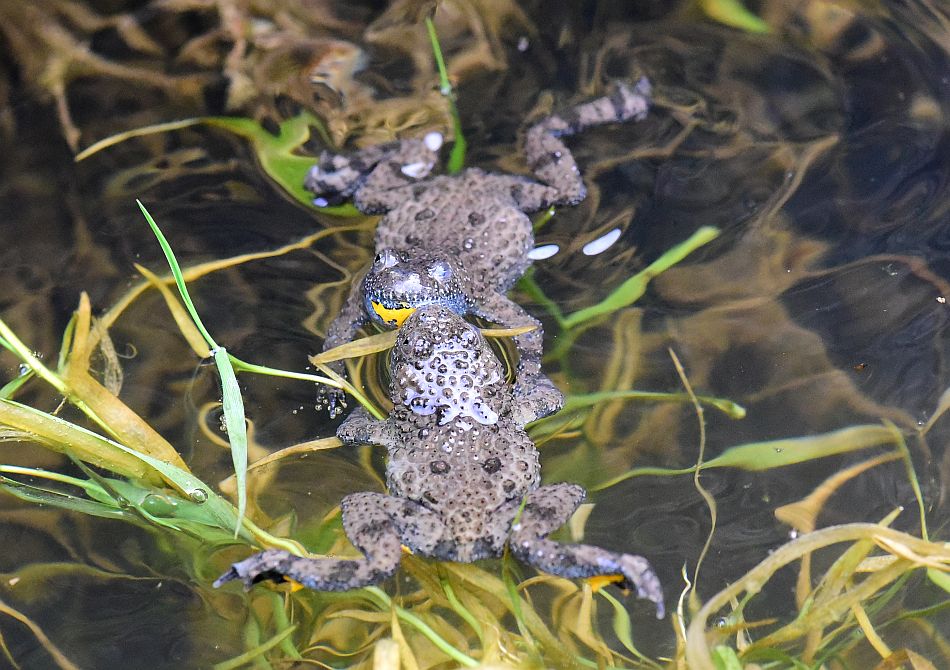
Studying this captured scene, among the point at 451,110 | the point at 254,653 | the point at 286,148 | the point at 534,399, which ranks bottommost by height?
the point at 254,653

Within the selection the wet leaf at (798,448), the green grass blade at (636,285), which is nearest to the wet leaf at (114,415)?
the green grass blade at (636,285)

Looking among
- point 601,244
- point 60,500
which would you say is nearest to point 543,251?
point 601,244

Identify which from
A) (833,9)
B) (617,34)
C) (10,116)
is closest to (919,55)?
(833,9)

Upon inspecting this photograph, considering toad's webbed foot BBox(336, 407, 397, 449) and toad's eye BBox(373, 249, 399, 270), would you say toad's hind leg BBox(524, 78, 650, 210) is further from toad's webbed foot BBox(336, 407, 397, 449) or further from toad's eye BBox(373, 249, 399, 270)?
toad's webbed foot BBox(336, 407, 397, 449)

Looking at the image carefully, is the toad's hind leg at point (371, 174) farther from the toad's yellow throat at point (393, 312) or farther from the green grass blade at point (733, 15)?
the green grass blade at point (733, 15)

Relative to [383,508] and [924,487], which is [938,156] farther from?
[383,508]

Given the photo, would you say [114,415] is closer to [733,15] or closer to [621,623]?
[621,623]
